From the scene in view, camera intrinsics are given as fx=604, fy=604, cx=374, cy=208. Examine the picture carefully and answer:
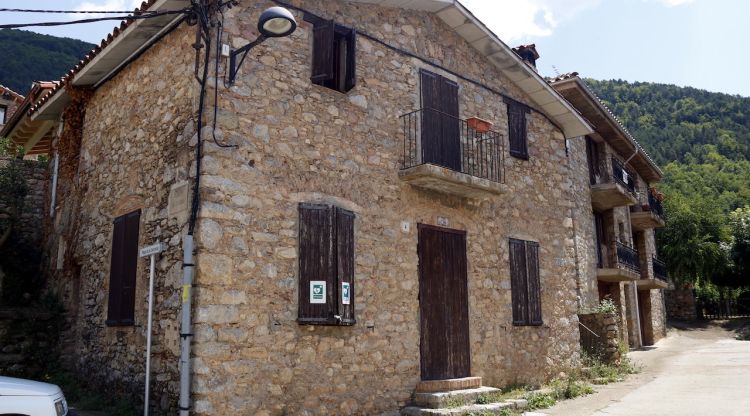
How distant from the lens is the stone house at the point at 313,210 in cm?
752

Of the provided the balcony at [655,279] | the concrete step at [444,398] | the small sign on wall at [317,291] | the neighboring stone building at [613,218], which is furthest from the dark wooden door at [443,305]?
the balcony at [655,279]

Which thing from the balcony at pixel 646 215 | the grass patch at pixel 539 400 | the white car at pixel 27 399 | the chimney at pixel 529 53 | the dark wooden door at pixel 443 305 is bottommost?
the grass patch at pixel 539 400

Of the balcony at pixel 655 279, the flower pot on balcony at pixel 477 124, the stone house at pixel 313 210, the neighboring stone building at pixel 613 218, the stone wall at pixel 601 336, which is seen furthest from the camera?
the balcony at pixel 655 279

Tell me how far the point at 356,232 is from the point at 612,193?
12.2m

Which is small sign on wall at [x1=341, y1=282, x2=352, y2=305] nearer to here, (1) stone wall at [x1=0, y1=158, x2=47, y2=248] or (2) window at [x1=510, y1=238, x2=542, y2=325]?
(2) window at [x1=510, y1=238, x2=542, y2=325]

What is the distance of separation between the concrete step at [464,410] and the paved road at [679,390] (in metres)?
0.94

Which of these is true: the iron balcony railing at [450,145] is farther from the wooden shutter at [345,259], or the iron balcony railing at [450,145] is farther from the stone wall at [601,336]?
the stone wall at [601,336]

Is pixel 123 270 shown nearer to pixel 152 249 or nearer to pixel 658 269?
pixel 152 249

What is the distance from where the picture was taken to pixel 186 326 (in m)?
7.00

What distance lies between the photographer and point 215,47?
25.7 ft

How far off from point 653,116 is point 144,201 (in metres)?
61.1

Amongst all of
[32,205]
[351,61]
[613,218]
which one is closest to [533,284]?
[351,61]

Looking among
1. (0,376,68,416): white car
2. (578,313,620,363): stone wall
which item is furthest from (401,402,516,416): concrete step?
(578,313,620,363): stone wall

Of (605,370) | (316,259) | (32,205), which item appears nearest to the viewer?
(316,259)
